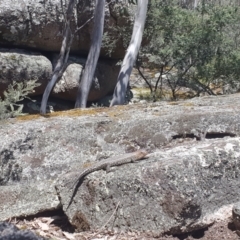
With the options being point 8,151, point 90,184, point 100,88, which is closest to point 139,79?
point 100,88

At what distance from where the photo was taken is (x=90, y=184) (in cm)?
610

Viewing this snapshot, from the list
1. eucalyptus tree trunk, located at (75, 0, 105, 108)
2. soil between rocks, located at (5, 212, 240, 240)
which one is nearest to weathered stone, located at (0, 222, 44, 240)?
soil between rocks, located at (5, 212, 240, 240)

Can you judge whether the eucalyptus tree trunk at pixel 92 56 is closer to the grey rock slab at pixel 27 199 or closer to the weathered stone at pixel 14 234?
the grey rock slab at pixel 27 199

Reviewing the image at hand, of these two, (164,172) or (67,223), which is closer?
(164,172)

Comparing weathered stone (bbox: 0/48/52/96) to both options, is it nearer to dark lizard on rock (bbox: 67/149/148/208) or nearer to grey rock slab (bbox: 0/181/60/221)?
grey rock slab (bbox: 0/181/60/221)

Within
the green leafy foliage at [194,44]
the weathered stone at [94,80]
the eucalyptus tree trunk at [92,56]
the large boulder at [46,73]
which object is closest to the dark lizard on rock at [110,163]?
Result: the large boulder at [46,73]

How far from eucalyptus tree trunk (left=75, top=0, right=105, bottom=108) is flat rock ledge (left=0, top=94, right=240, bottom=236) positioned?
6.17m

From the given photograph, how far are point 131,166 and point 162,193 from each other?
59cm

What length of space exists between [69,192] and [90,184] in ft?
0.89

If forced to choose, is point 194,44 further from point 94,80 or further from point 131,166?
point 131,166

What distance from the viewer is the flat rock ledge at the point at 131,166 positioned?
5.77 metres

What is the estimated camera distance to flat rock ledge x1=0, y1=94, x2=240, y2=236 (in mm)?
5770

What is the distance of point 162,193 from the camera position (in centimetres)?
573

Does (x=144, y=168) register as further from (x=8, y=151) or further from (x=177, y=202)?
(x=8, y=151)
